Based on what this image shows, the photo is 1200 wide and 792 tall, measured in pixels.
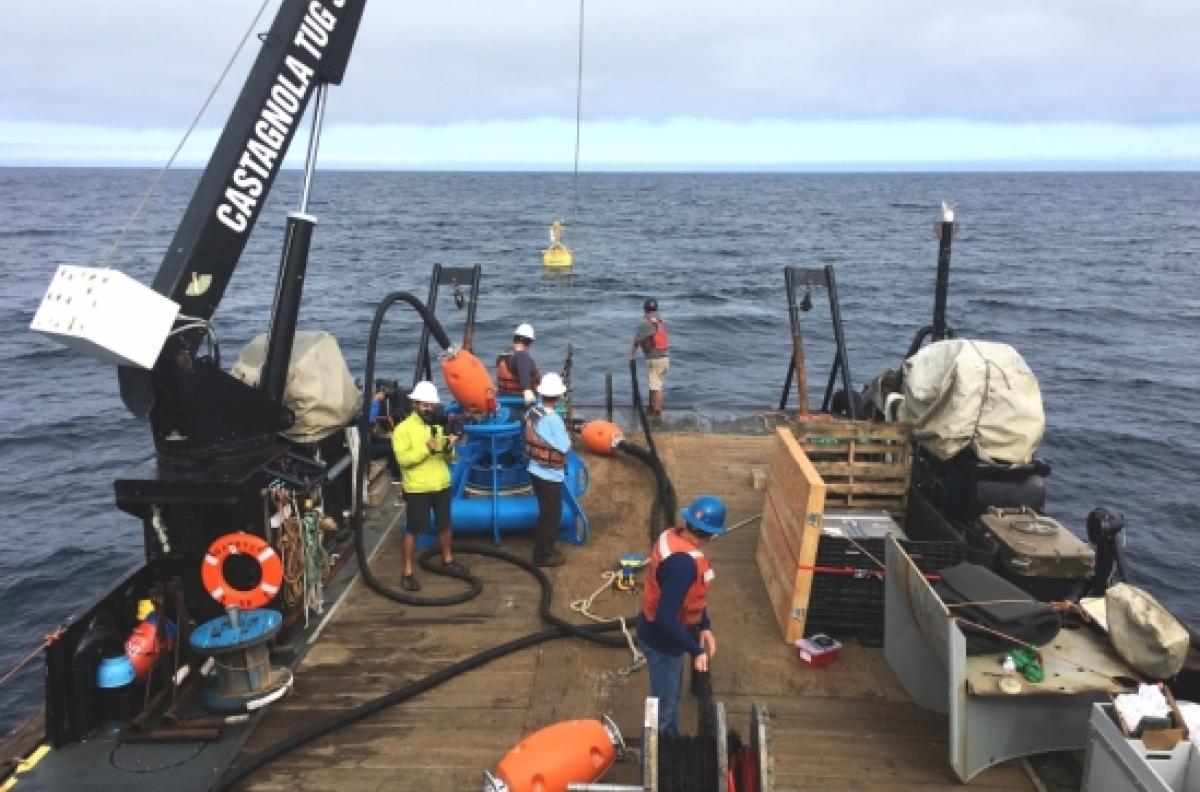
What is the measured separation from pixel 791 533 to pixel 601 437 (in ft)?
15.7

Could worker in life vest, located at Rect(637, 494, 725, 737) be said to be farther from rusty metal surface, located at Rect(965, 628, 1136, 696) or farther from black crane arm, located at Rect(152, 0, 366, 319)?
black crane arm, located at Rect(152, 0, 366, 319)

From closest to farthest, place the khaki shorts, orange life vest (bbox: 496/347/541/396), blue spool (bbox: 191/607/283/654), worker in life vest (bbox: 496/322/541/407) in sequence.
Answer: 1. blue spool (bbox: 191/607/283/654)
2. worker in life vest (bbox: 496/322/541/407)
3. orange life vest (bbox: 496/347/541/396)
4. the khaki shorts

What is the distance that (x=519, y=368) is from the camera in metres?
11.2

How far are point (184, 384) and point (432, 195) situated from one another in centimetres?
13991

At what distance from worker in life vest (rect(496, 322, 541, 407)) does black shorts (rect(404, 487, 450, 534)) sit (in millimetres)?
2943

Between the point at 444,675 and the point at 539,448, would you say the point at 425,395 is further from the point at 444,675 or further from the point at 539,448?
the point at 444,675

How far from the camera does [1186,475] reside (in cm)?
1912

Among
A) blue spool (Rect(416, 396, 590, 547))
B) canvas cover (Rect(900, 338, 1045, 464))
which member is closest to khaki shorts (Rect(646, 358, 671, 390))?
blue spool (Rect(416, 396, 590, 547))

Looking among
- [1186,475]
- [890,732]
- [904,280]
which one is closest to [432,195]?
[904,280]

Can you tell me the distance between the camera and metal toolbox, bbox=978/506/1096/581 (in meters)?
7.19

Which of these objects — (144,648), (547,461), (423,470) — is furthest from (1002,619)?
(144,648)

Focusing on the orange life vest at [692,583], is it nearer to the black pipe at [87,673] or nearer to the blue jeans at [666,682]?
the blue jeans at [666,682]

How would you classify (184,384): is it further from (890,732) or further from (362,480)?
(890,732)

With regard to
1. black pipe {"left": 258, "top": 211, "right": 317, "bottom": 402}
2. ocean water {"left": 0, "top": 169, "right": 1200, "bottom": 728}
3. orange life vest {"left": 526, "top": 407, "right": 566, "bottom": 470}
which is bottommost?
ocean water {"left": 0, "top": 169, "right": 1200, "bottom": 728}
